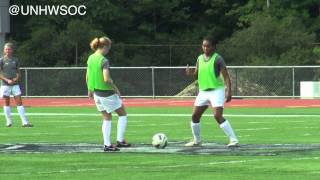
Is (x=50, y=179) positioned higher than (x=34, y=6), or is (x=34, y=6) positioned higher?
(x=34, y=6)

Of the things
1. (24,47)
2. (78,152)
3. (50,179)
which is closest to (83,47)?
→ (24,47)

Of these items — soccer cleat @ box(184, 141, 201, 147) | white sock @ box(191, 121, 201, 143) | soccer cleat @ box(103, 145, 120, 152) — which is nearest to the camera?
soccer cleat @ box(103, 145, 120, 152)

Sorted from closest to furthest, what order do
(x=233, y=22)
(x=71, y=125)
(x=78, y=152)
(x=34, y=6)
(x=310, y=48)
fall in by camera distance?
(x=78, y=152)
(x=71, y=125)
(x=310, y=48)
(x=34, y=6)
(x=233, y=22)

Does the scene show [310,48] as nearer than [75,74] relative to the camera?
No

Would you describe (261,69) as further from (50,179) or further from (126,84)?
(50,179)

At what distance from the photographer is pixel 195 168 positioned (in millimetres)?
13734

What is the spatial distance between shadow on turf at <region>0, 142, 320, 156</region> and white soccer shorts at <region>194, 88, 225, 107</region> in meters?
0.76

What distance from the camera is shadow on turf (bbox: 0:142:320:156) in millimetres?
16172

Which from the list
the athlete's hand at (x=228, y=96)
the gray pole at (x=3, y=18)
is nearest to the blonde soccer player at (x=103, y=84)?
the athlete's hand at (x=228, y=96)

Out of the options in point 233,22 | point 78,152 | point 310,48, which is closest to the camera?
point 78,152

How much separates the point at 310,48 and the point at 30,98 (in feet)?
52.2

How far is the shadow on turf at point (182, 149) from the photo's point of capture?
53.1 feet

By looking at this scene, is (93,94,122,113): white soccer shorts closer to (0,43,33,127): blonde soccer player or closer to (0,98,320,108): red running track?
(0,43,33,127): blonde soccer player

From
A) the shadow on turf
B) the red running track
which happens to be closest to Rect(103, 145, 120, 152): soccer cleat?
the shadow on turf
